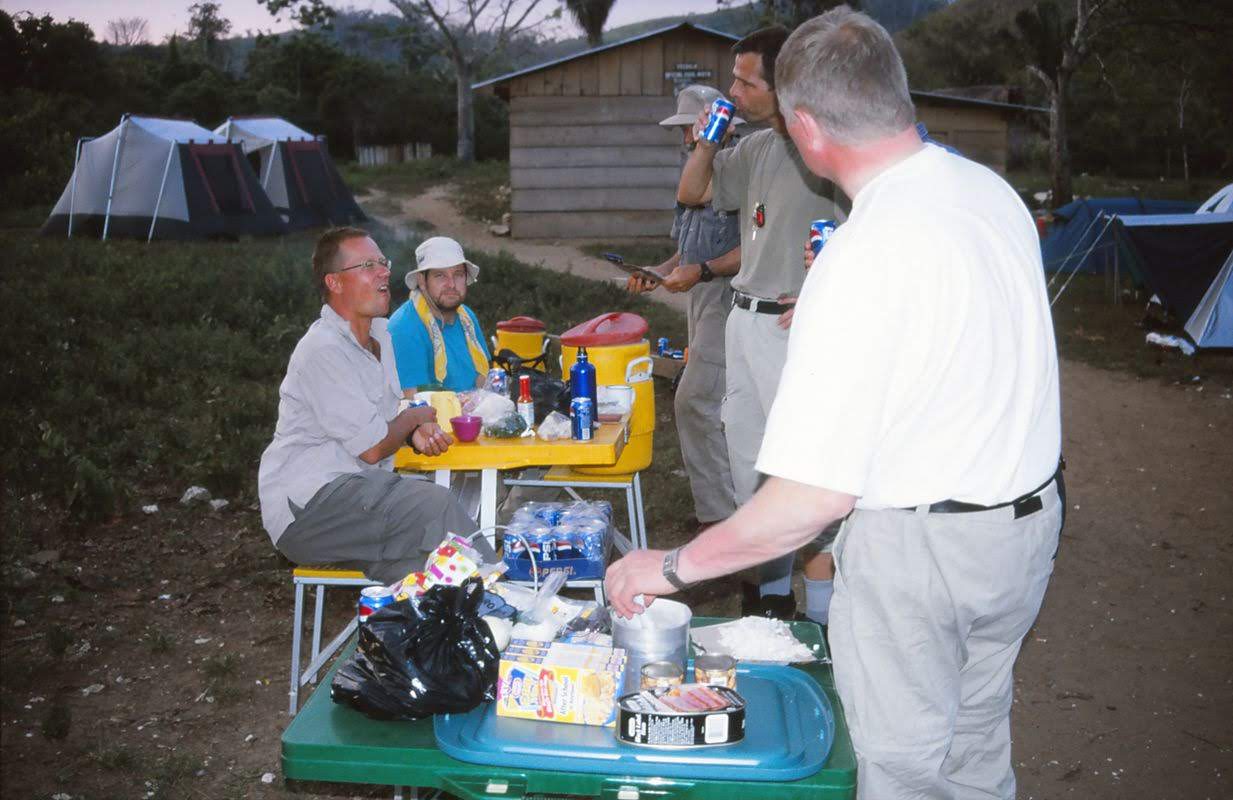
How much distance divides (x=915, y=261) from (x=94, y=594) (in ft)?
15.7

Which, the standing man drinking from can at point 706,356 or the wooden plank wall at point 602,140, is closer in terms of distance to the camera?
the standing man drinking from can at point 706,356

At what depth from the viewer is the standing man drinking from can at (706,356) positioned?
Answer: 5.68 meters

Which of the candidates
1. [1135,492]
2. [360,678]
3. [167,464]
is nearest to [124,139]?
[167,464]

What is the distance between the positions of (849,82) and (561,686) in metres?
1.31

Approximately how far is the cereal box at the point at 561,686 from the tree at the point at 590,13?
4180 centimetres

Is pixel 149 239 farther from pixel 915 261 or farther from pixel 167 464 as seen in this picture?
pixel 915 261

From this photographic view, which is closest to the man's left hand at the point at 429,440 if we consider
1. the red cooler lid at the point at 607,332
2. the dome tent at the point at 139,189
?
the red cooler lid at the point at 607,332

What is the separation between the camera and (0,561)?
563cm

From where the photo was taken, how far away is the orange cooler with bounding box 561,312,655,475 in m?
5.01

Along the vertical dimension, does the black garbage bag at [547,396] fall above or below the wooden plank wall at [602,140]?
below

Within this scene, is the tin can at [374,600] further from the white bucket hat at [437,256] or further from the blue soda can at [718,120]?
the white bucket hat at [437,256]

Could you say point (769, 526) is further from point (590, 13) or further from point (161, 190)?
point (590, 13)

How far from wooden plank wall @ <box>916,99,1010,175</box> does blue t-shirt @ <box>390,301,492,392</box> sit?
14.6 meters

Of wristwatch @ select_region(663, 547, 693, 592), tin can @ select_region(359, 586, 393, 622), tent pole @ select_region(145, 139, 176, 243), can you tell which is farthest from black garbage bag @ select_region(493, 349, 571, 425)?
tent pole @ select_region(145, 139, 176, 243)
